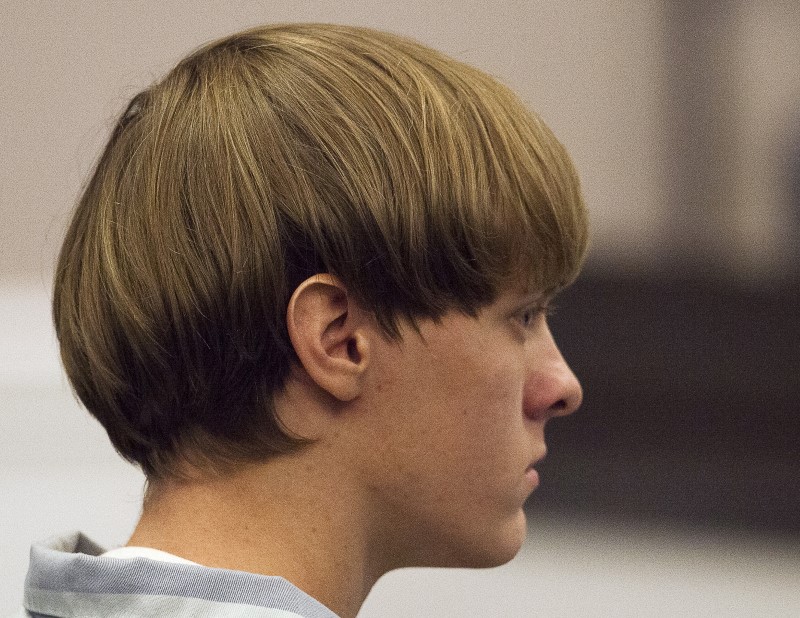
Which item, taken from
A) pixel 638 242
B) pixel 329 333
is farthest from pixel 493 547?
pixel 638 242

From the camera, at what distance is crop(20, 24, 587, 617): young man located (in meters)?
0.49

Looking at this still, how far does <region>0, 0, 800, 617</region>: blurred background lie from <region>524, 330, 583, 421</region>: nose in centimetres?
56

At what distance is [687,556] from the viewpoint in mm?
1115

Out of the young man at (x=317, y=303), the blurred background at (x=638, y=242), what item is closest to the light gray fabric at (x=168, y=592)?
the young man at (x=317, y=303)

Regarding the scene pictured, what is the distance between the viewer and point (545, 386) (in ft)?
1.82

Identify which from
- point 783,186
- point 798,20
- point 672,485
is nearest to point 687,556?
point 672,485

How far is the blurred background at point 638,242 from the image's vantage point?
40.7 inches

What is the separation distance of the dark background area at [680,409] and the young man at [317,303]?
0.59m

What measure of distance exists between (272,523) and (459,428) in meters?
0.10

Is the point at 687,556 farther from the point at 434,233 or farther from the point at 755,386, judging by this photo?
the point at 434,233

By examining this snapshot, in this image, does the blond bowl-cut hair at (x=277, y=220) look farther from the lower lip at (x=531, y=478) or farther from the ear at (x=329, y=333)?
the lower lip at (x=531, y=478)

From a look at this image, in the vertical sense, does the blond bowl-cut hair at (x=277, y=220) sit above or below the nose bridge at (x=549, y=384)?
above

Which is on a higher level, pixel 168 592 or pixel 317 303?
pixel 317 303

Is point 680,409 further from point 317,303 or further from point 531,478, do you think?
point 317,303
